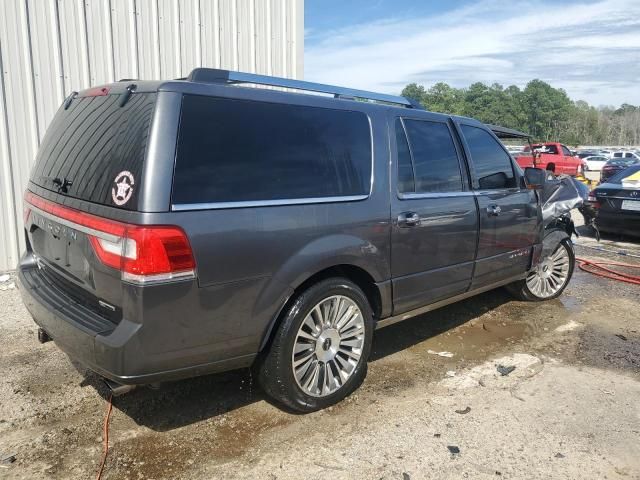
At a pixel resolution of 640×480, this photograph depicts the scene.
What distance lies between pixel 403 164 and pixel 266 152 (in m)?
1.18

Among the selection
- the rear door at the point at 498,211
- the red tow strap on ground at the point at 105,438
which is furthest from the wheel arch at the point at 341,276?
the rear door at the point at 498,211

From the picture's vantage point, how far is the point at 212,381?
364cm

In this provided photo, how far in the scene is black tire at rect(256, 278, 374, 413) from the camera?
9.56 feet

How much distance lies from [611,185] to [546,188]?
436 cm

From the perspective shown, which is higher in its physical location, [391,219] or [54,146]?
[54,146]

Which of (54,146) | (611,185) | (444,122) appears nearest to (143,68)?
(54,146)

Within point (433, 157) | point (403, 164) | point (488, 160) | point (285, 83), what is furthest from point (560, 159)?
point (285, 83)

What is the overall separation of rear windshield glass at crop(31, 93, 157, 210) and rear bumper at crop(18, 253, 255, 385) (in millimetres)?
589

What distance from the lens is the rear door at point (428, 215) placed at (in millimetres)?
3533

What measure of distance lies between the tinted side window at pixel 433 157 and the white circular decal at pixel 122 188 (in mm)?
2002

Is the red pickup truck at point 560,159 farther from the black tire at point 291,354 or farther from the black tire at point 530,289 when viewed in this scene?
the black tire at point 291,354

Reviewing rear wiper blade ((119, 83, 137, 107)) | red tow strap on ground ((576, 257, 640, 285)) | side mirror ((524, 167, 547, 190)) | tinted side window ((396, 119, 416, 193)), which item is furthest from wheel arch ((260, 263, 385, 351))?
red tow strap on ground ((576, 257, 640, 285))

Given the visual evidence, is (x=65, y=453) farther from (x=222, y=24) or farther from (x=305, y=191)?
(x=222, y=24)

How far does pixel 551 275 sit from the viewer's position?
5.68 m
